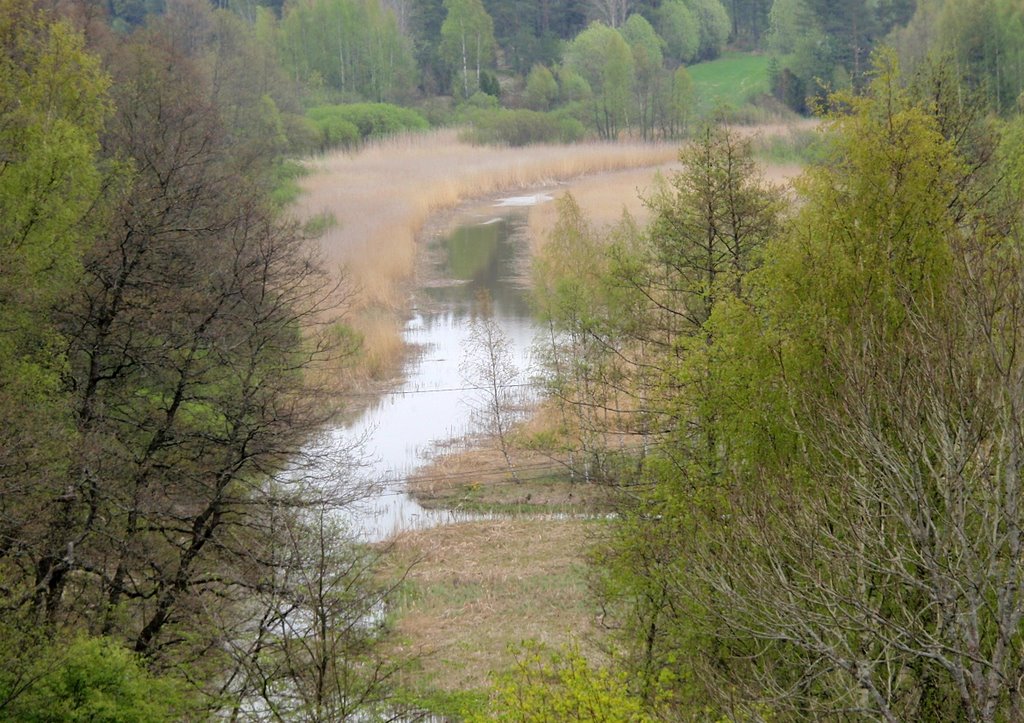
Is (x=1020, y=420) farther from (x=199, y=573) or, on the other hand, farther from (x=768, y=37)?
(x=768, y=37)

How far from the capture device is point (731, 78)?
96875 millimetres

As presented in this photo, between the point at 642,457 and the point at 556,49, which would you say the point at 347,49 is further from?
the point at 642,457

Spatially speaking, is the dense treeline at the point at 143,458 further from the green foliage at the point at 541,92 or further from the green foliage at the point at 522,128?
the green foliage at the point at 541,92

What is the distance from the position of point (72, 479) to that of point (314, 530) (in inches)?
112

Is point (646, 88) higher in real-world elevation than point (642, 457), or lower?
higher

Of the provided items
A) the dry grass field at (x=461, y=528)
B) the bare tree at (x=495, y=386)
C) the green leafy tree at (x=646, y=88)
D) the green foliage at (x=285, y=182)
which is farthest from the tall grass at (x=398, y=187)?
the green leafy tree at (x=646, y=88)

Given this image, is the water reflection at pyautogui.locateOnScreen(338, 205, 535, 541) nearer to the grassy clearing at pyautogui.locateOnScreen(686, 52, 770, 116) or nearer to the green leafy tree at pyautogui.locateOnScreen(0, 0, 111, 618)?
the green leafy tree at pyautogui.locateOnScreen(0, 0, 111, 618)

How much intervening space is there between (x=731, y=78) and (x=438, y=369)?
69.0 metres

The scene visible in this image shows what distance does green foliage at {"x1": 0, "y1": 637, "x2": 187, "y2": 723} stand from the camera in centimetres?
1071

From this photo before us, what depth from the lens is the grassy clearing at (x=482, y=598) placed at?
1769 cm

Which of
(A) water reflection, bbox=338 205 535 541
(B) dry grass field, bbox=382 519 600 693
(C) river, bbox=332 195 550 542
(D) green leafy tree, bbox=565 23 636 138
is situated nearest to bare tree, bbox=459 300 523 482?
(C) river, bbox=332 195 550 542

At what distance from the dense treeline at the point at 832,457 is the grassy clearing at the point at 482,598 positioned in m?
2.06

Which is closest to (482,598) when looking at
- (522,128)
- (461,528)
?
(461,528)

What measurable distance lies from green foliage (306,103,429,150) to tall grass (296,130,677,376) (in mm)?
2234
